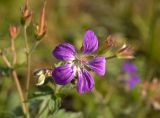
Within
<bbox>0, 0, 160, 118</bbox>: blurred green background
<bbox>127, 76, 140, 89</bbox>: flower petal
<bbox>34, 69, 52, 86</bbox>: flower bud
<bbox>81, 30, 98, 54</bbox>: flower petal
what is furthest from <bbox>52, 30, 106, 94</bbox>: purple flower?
<bbox>127, 76, 140, 89</bbox>: flower petal

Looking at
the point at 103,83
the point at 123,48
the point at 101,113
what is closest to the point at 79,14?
the point at 103,83

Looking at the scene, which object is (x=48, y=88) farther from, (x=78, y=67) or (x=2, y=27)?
(x=2, y=27)

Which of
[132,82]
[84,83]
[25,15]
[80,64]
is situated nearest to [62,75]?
[84,83]

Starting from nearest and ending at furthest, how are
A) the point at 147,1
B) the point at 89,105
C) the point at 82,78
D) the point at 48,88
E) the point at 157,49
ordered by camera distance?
the point at 82,78 → the point at 48,88 → the point at 89,105 → the point at 157,49 → the point at 147,1

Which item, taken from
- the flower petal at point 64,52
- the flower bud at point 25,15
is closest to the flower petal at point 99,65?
the flower petal at point 64,52

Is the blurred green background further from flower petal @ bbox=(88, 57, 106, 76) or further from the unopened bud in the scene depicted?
flower petal @ bbox=(88, 57, 106, 76)

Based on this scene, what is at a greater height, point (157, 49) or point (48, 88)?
point (48, 88)

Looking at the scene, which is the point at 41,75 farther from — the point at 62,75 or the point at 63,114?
the point at 63,114

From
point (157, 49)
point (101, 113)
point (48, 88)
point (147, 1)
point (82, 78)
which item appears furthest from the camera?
point (147, 1)
